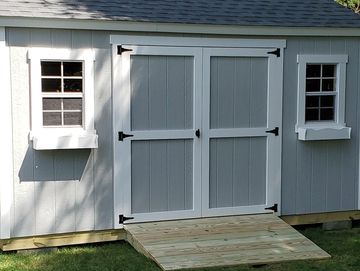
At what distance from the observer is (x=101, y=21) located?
21.8ft

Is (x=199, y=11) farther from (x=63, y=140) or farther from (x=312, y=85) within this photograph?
(x=63, y=140)

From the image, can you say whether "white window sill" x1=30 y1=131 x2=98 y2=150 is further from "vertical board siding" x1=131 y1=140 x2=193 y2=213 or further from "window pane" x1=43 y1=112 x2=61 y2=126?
"vertical board siding" x1=131 y1=140 x2=193 y2=213

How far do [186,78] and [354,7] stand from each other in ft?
29.1

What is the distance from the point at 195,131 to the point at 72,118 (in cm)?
138

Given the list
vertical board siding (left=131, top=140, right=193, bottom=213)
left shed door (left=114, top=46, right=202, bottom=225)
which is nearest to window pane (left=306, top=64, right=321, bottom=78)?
left shed door (left=114, top=46, right=202, bottom=225)

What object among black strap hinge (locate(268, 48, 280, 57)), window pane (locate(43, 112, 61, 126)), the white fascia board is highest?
the white fascia board

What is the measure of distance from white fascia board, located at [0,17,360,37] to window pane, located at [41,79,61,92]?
21.7 inches

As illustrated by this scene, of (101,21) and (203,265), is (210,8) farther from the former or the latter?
(203,265)

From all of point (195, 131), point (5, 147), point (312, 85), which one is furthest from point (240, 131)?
point (5, 147)

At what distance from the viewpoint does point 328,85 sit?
7.80m

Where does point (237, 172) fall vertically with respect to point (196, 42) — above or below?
below

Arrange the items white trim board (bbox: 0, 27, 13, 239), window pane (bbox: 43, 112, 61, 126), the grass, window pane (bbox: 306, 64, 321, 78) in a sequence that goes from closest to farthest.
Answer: the grass, white trim board (bbox: 0, 27, 13, 239), window pane (bbox: 43, 112, 61, 126), window pane (bbox: 306, 64, 321, 78)

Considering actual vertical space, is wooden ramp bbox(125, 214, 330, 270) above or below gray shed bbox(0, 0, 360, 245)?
below

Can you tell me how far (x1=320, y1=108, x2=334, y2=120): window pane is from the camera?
7.82 meters
